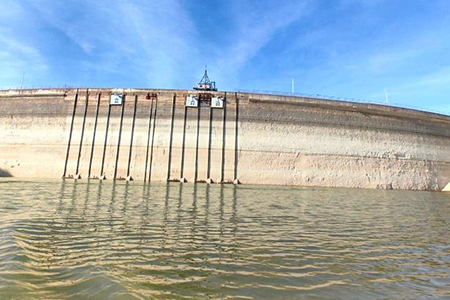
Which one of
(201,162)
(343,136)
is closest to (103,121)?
(201,162)

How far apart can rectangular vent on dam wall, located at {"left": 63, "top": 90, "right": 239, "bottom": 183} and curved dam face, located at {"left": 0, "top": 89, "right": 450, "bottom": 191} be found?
0.39 feet

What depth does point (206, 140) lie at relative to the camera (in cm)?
3366

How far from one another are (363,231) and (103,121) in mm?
33173

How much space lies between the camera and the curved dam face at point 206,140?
32.9 metres

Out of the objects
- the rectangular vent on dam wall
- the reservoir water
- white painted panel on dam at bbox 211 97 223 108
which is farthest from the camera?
white painted panel on dam at bbox 211 97 223 108

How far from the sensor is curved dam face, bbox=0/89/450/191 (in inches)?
1297

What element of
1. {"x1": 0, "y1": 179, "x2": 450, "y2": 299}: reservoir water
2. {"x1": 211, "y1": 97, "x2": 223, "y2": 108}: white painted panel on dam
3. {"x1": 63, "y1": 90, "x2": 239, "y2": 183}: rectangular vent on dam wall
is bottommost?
{"x1": 0, "y1": 179, "x2": 450, "y2": 299}: reservoir water

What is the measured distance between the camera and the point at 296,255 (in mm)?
5082

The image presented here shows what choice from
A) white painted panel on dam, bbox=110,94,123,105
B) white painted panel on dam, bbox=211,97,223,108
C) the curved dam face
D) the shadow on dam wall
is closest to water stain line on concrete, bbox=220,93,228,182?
the curved dam face

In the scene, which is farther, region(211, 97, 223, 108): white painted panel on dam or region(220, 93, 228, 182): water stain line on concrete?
region(211, 97, 223, 108): white painted panel on dam

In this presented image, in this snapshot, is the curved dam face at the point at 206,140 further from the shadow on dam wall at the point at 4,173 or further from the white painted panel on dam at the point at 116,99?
the white painted panel on dam at the point at 116,99

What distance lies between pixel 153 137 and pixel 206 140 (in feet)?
20.8

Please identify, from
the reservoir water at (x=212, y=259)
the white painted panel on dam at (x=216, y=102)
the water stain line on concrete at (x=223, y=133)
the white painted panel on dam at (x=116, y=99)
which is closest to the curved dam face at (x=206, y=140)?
the water stain line on concrete at (x=223, y=133)

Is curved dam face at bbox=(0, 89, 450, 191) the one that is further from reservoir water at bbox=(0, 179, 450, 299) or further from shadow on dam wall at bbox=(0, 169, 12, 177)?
reservoir water at bbox=(0, 179, 450, 299)
